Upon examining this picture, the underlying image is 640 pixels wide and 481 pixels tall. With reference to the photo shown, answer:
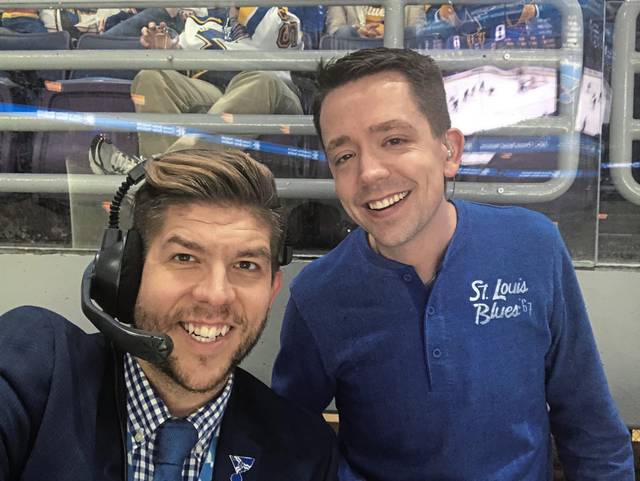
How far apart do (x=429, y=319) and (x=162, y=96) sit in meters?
1.09

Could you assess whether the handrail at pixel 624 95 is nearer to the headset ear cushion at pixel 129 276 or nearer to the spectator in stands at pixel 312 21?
the spectator in stands at pixel 312 21

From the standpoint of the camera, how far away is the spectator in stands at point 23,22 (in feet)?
7.93

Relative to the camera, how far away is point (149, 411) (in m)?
0.96

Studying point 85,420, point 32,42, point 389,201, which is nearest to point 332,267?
point 389,201

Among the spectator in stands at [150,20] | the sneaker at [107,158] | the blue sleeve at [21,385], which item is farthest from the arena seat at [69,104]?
the blue sleeve at [21,385]

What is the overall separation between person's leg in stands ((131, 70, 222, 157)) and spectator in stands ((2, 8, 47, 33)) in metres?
0.93

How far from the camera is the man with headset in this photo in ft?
2.98

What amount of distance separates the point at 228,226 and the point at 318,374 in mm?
462

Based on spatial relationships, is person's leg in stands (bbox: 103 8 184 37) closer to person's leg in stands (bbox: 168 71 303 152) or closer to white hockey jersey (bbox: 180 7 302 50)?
white hockey jersey (bbox: 180 7 302 50)

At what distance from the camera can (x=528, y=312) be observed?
1228mm

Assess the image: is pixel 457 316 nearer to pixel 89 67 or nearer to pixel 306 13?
pixel 89 67

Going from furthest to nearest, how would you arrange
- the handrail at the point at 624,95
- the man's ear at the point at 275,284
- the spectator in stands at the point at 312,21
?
the spectator in stands at the point at 312,21
the handrail at the point at 624,95
the man's ear at the point at 275,284

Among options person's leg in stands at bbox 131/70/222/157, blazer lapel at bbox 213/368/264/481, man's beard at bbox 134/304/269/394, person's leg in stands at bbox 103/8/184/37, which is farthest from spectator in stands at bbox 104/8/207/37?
blazer lapel at bbox 213/368/264/481

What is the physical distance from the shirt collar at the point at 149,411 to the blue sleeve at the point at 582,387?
28.4 inches
